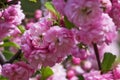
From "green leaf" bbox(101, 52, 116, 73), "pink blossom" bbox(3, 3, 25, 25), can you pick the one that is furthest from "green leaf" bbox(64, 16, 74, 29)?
"pink blossom" bbox(3, 3, 25, 25)

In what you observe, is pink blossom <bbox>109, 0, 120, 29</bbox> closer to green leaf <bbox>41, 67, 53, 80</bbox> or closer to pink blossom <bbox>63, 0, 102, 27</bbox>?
pink blossom <bbox>63, 0, 102, 27</bbox>

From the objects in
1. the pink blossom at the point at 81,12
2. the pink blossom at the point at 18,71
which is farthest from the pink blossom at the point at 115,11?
the pink blossom at the point at 18,71

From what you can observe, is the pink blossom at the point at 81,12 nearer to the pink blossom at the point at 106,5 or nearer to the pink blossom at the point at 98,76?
the pink blossom at the point at 106,5

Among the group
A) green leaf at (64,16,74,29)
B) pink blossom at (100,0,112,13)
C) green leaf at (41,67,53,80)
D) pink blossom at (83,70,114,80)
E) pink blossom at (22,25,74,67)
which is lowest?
green leaf at (41,67,53,80)

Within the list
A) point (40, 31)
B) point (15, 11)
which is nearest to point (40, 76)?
point (15, 11)

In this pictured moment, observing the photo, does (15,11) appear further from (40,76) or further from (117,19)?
(117,19)

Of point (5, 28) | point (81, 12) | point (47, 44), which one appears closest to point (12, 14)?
point (5, 28)

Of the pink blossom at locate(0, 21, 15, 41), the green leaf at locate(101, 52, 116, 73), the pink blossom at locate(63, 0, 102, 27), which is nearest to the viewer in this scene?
the pink blossom at locate(63, 0, 102, 27)
